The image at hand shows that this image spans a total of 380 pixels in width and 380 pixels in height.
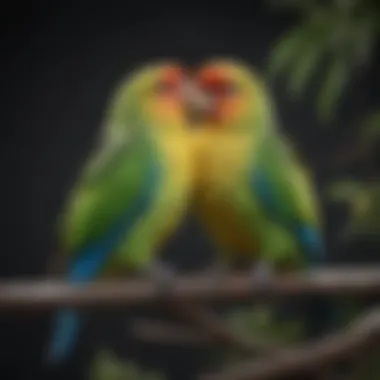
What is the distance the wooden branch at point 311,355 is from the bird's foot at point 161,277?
170mm

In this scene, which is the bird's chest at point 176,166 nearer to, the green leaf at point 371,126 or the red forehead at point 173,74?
the red forehead at point 173,74

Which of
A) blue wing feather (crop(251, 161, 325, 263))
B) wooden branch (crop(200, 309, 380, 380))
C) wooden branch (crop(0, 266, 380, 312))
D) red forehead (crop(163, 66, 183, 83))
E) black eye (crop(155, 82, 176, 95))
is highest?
red forehead (crop(163, 66, 183, 83))

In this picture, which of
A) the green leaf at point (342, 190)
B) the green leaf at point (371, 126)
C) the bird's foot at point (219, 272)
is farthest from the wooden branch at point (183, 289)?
the green leaf at point (371, 126)

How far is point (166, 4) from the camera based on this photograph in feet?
7.20

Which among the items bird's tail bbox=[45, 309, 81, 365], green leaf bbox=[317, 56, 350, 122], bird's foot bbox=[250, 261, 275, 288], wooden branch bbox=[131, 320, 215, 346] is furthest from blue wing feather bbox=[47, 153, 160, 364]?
green leaf bbox=[317, 56, 350, 122]

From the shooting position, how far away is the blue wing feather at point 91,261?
6.86 ft

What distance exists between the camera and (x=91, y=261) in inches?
83.3

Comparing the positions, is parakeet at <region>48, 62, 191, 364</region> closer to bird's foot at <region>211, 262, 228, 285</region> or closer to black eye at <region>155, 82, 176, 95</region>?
black eye at <region>155, 82, 176, 95</region>

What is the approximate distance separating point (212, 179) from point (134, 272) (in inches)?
8.3

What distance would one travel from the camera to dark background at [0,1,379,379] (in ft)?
7.09

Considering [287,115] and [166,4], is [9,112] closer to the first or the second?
[166,4]

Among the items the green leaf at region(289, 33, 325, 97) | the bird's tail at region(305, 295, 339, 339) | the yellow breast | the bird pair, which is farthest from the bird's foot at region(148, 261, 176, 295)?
the green leaf at region(289, 33, 325, 97)

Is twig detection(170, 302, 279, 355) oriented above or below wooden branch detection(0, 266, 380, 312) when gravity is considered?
below

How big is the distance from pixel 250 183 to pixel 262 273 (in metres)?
0.16
